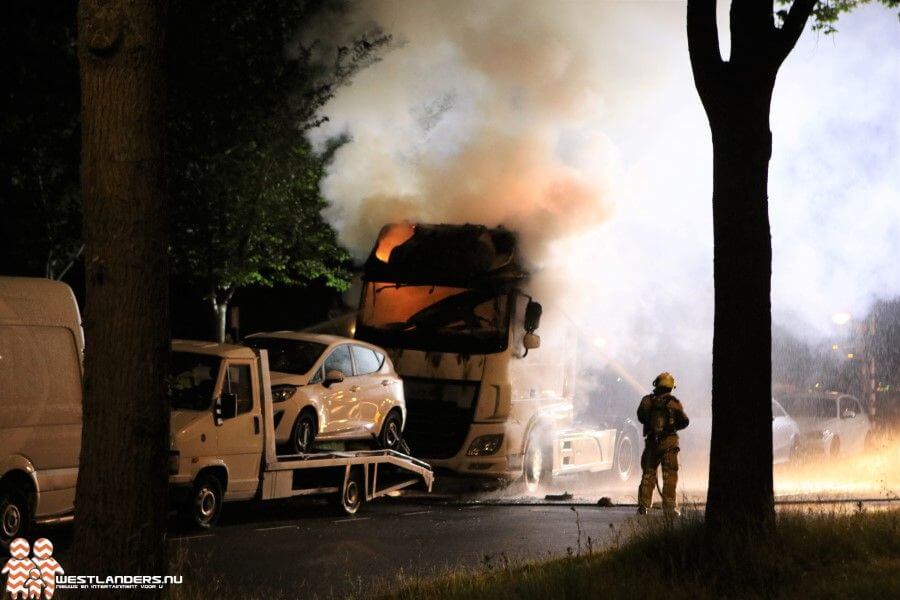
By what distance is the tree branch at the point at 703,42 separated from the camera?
10055 millimetres

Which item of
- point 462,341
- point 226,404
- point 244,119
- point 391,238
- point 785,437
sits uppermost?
point 244,119

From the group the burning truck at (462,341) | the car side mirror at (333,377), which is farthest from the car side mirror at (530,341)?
the car side mirror at (333,377)

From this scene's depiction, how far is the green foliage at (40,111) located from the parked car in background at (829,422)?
14.1 meters

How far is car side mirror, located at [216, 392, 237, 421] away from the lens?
1315 centimetres

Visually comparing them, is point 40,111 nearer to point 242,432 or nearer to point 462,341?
point 462,341

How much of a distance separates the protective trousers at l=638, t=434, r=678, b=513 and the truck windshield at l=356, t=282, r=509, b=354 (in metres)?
2.99

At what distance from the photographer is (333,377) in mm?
15164

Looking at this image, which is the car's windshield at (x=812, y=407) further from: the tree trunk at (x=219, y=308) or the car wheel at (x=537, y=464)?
the tree trunk at (x=219, y=308)

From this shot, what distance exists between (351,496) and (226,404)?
293 cm

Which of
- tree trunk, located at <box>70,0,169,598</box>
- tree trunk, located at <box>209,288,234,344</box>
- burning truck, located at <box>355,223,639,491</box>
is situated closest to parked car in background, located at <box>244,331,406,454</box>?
burning truck, located at <box>355,223,639,491</box>

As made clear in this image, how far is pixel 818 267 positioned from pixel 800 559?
23191 mm

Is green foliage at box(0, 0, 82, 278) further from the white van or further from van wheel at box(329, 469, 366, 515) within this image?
the white van

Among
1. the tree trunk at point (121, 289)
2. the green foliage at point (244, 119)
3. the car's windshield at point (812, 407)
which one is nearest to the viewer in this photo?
the tree trunk at point (121, 289)

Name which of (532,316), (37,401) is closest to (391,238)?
(532,316)
